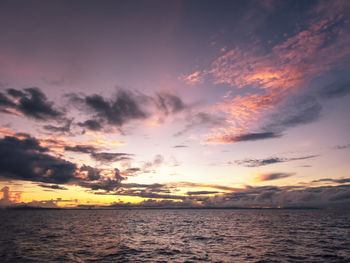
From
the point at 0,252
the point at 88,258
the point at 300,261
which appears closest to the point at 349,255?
the point at 300,261

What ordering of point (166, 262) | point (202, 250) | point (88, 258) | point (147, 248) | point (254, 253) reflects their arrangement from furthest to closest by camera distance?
point (147, 248) < point (202, 250) < point (254, 253) < point (88, 258) < point (166, 262)

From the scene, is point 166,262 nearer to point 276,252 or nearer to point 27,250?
point 276,252

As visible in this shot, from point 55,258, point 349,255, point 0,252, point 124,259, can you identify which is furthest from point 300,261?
point 0,252

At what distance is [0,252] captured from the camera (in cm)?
3225

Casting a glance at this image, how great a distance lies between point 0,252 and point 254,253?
38223mm

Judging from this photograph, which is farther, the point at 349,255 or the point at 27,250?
the point at 27,250

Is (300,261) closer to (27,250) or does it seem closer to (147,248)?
(147,248)

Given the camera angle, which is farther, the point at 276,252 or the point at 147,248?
the point at 147,248

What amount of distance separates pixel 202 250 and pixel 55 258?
21.2 m

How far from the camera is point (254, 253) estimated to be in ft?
103

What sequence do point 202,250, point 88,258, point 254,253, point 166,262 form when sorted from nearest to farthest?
1. point 166,262
2. point 88,258
3. point 254,253
4. point 202,250

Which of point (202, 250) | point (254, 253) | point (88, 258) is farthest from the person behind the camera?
point (202, 250)

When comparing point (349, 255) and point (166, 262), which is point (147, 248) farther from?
point (349, 255)

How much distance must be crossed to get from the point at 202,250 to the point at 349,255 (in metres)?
20.7
